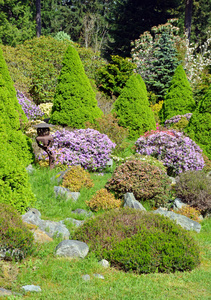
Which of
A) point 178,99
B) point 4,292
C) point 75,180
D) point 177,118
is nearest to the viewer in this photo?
point 4,292

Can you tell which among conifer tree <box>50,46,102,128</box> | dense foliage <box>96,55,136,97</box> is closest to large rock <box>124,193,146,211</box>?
conifer tree <box>50,46,102,128</box>

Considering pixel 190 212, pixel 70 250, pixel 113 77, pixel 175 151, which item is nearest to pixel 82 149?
pixel 175 151

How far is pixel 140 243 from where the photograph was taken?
166 inches

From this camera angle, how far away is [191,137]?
985 cm

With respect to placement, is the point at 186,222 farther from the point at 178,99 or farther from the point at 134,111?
the point at 178,99

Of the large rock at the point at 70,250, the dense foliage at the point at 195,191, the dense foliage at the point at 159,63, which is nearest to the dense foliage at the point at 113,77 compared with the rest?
the dense foliage at the point at 159,63

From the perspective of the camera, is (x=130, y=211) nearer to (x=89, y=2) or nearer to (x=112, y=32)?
(x=112, y=32)

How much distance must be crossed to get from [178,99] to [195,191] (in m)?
8.74

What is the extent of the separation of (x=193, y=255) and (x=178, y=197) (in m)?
2.58

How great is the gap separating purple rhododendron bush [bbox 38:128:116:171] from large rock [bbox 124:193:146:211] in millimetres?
2138

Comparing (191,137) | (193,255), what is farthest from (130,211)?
(191,137)

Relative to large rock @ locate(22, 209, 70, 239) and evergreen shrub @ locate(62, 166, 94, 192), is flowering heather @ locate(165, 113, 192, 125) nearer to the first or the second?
evergreen shrub @ locate(62, 166, 94, 192)

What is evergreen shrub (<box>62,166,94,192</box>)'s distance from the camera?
685 cm

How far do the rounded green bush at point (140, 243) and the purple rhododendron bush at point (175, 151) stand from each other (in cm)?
384
